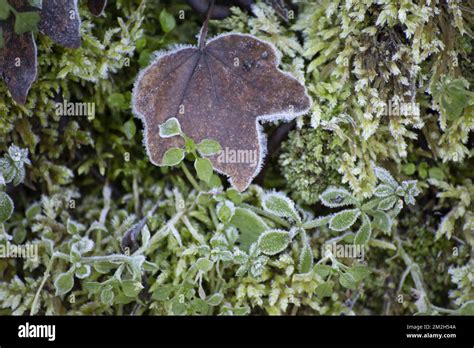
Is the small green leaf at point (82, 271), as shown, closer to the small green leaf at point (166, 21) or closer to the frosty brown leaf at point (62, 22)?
the frosty brown leaf at point (62, 22)

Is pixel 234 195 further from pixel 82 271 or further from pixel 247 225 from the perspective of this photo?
pixel 82 271

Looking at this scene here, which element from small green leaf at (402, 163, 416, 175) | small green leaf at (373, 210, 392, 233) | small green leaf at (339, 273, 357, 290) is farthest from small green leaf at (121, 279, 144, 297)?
small green leaf at (402, 163, 416, 175)

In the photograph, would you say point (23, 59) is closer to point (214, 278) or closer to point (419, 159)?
point (214, 278)

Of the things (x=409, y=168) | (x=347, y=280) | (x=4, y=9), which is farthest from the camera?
(x=409, y=168)

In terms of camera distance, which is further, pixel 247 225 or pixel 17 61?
pixel 247 225

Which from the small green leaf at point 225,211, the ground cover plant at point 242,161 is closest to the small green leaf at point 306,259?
the ground cover plant at point 242,161

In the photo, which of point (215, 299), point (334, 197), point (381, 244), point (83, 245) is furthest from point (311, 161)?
point (83, 245)

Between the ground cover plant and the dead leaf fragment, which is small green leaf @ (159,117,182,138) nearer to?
the ground cover plant
